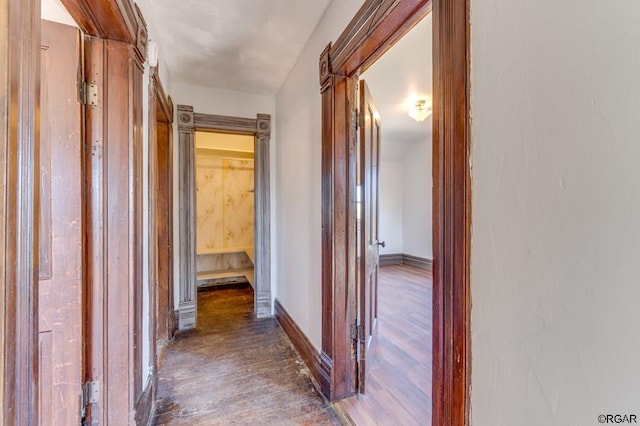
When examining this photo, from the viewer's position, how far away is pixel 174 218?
9.24ft

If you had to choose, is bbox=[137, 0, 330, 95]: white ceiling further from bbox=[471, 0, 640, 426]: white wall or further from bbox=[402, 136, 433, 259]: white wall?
bbox=[402, 136, 433, 259]: white wall

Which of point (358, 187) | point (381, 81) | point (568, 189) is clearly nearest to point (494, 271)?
point (568, 189)

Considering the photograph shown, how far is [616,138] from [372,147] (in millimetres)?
1656

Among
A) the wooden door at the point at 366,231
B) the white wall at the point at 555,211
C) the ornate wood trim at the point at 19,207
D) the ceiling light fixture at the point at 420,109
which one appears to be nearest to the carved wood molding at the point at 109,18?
the ornate wood trim at the point at 19,207

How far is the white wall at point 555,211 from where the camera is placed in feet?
1.63

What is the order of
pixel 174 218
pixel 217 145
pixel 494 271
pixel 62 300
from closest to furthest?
pixel 494 271, pixel 62 300, pixel 174 218, pixel 217 145

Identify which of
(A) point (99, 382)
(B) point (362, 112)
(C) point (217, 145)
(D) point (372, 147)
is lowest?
(A) point (99, 382)

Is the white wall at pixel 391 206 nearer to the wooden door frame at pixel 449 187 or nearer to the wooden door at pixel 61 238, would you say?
the wooden door frame at pixel 449 187

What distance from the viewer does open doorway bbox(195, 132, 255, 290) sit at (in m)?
4.55

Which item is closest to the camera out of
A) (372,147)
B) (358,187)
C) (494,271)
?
(494,271)

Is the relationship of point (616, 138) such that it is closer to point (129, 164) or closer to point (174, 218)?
point (129, 164)

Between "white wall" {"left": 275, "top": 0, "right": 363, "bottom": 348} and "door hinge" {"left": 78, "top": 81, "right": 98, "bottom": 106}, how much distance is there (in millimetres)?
1249

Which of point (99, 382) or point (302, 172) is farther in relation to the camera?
point (302, 172)

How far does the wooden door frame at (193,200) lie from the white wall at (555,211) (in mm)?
2561
